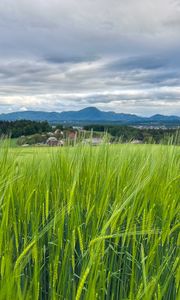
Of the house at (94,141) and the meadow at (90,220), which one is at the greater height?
the house at (94,141)

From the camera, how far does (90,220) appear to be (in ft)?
3.83

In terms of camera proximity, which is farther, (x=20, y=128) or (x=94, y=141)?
(x=20, y=128)

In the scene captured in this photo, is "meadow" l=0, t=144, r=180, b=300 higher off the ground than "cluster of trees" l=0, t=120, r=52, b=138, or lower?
lower

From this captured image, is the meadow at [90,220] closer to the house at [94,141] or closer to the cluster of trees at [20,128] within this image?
the house at [94,141]

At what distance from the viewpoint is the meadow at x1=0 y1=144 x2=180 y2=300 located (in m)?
0.88

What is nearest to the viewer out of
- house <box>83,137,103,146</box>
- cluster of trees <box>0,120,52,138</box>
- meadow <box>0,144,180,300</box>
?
meadow <box>0,144,180,300</box>

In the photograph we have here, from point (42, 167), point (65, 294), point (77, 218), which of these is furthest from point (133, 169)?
Result: point (65, 294)

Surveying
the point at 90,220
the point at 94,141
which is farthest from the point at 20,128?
the point at 90,220

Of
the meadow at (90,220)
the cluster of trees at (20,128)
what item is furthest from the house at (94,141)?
the cluster of trees at (20,128)

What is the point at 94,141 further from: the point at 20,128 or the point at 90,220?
the point at 20,128

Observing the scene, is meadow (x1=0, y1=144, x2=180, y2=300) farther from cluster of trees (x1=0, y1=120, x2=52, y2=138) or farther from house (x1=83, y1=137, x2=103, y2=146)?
cluster of trees (x1=0, y1=120, x2=52, y2=138)

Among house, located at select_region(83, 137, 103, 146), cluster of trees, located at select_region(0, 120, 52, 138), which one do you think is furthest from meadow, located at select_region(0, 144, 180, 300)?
cluster of trees, located at select_region(0, 120, 52, 138)

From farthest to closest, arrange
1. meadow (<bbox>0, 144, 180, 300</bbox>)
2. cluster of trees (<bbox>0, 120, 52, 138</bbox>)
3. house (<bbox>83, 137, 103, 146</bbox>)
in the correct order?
1. cluster of trees (<bbox>0, 120, 52, 138</bbox>)
2. house (<bbox>83, 137, 103, 146</bbox>)
3. meadow (<bbox>0, 144, 180, 300</bbox>)

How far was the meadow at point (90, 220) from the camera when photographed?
88 centimetres
